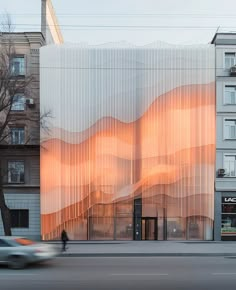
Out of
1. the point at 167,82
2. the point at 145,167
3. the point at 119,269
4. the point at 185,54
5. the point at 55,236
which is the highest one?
the point at 185,54

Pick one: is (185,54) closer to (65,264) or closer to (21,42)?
(21,42)

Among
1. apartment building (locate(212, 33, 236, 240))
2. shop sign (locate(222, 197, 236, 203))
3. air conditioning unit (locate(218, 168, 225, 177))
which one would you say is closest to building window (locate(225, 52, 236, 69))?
apartment building (locate(212, 33, 236, 240))

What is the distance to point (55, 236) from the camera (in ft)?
96.9

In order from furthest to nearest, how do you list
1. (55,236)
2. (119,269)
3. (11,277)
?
(55,236) → (119,269) → (11,277)

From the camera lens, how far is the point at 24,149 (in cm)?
3041

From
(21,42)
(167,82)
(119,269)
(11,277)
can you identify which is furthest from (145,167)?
(11,277)

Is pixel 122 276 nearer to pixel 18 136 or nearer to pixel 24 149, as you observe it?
pixel 24 149

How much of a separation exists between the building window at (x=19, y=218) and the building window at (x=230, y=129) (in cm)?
1593

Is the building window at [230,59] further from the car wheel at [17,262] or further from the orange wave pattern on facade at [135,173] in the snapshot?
the car wheel at [17,262]

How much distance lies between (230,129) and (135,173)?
787 cm

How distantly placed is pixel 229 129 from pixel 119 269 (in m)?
19.0

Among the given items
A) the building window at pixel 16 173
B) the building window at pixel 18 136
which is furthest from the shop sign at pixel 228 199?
the building window at pixel 18 136

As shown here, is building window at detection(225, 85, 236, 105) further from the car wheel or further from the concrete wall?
the car wheel

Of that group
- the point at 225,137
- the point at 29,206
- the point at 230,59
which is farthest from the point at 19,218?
the point at 230,59
